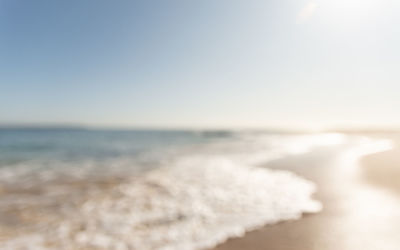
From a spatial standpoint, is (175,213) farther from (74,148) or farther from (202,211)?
(74,148)

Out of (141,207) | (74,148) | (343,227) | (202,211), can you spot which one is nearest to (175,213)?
(202,211)

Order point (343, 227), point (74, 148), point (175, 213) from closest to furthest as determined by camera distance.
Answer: point (343, 227) → point (175, 213) → point (74, 148)

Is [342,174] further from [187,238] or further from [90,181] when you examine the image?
[90,181]

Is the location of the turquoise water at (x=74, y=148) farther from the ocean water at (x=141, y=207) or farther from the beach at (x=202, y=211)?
the beach at (x=202, y=211)

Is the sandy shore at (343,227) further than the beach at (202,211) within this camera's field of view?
No

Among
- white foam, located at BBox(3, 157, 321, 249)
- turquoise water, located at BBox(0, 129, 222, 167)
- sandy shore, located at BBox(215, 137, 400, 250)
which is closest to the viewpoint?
sandy shore, located at BBox(215, 137, 400, 250)

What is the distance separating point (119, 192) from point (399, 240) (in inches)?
280

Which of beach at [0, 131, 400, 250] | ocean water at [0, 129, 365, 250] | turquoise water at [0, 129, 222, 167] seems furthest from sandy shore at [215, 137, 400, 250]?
turquoise water at [0, 129, 222, 167]

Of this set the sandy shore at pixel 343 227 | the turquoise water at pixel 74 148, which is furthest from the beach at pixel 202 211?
the turquoise water at pixel 74 148

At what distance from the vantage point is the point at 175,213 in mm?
5828

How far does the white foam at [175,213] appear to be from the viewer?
14.5 feet

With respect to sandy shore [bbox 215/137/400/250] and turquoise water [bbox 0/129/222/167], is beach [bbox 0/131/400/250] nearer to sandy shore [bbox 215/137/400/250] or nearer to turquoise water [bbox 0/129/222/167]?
sandy shore [bbox 215/137/400/250]

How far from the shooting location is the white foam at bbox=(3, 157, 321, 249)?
443 centimetres

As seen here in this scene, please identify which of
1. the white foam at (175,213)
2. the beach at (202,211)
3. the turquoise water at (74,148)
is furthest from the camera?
the turquoise water at (74,148)
